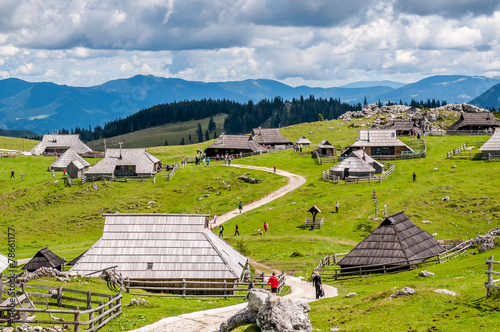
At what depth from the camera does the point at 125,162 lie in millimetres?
89562

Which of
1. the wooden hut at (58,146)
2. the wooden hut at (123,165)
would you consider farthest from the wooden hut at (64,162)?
the wooden hut at (58,146)

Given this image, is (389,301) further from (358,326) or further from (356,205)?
(356,205)

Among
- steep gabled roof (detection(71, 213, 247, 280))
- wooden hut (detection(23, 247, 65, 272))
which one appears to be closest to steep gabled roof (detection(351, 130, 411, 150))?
steep gabled roof (detection(71, 213, 247, 280))

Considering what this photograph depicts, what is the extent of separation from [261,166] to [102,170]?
87.8 feet

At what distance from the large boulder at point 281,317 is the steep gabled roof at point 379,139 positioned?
78776 millimetres

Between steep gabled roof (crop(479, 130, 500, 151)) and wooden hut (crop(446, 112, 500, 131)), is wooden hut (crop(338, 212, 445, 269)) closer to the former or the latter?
steep gabled roof (crop(479, 130, 500, 151))

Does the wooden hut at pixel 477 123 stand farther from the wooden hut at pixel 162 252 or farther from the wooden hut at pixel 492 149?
the wooden hut at pixel 162 252

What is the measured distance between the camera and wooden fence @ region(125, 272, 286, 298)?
105 ft

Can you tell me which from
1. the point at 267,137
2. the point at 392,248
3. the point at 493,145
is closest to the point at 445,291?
the point at 392,248

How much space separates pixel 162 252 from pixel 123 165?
56305 mm

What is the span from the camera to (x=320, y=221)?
194ft

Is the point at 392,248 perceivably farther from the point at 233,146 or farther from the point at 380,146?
the point at 233,146

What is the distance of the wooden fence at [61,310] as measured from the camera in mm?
20422

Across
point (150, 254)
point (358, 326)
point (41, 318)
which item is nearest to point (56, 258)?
point (150, 254)
